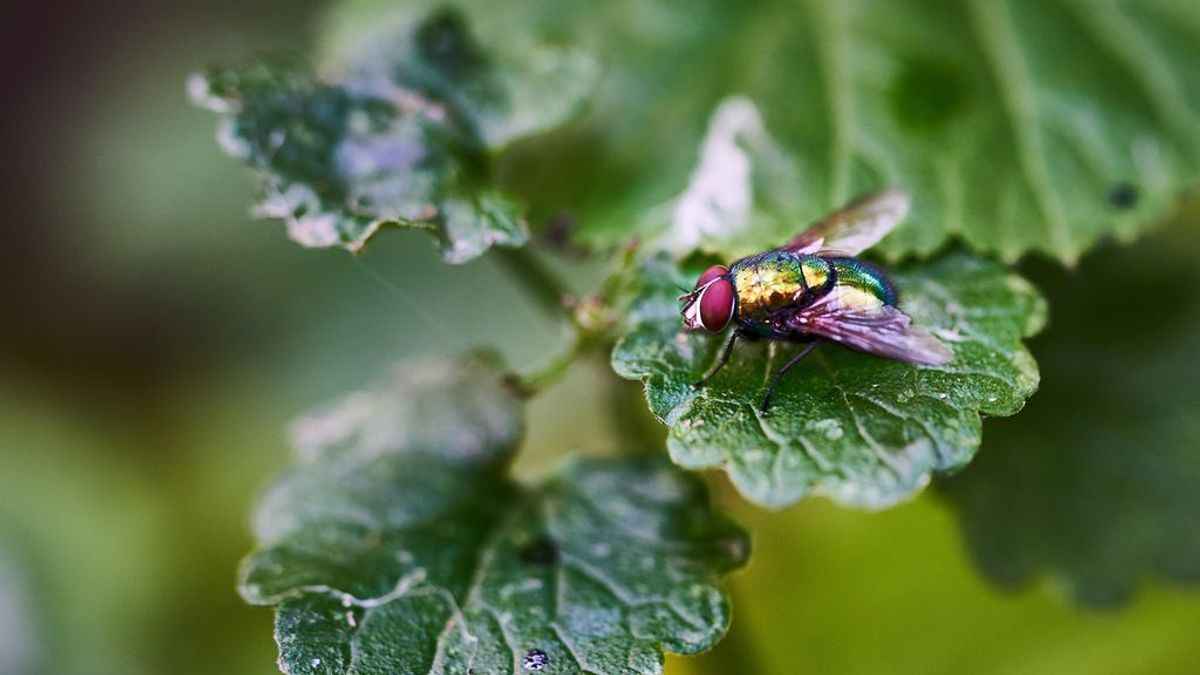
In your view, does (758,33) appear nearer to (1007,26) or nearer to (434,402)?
(1007,26)

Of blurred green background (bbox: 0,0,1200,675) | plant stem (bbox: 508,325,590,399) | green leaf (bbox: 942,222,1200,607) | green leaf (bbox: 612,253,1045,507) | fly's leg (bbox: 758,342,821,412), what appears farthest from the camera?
blurred green background (bbox: 0,0,1200,675)

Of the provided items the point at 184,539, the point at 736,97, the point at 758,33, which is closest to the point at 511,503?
the point at 736,97

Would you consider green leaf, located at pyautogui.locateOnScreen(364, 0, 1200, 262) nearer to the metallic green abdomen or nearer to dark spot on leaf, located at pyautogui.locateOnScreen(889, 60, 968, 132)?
dark spot on leaf, located at pyautogui.locateOnScreen(889, 60, 968, 132)

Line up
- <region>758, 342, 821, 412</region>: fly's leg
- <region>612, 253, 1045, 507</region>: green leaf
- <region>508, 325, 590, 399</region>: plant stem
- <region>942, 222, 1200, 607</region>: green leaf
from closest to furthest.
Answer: <region>612, 253, 1045, 507</region>: green leaf
<region>758, 342, 821, 412</region>: fly's leg
<region>508, 325, 590, 399</region>: plant stem
<region>942, 222, 1200, 607</region>: green leaf

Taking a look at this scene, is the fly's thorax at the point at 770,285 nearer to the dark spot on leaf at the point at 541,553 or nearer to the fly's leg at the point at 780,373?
the fly's leg at the point at 780,373

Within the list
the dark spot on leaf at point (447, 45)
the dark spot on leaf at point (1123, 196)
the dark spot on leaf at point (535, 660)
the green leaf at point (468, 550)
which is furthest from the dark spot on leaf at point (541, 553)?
the dark spot on leaf at point (1123, 196)

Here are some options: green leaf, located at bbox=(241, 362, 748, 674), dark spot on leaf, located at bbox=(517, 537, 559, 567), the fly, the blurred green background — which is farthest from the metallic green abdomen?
the blurred green background
